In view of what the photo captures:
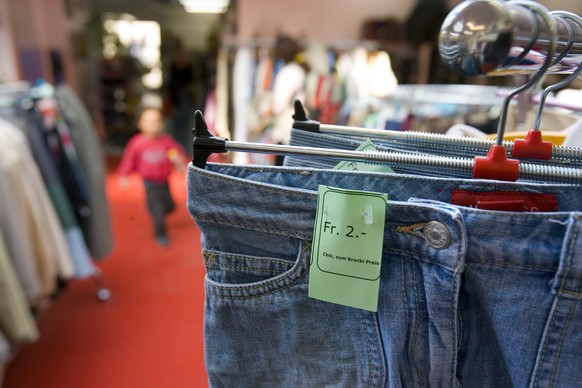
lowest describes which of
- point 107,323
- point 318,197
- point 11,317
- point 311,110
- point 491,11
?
point 107,323

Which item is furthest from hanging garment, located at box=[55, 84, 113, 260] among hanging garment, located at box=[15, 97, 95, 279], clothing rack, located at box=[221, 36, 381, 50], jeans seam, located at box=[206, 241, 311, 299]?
clothing rack, located at box=[221, 36, 381, 50]

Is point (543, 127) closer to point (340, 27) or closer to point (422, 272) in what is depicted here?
point (422, 272)

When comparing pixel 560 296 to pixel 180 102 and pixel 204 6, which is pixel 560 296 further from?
pixel 204 6

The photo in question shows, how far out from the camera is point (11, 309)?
3.95ft

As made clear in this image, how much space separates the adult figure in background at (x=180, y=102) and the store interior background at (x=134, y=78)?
13 cm

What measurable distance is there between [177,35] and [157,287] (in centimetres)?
443

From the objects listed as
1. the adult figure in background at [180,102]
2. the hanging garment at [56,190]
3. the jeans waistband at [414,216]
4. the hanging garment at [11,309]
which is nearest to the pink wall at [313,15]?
the adult figure in background at [180,102]

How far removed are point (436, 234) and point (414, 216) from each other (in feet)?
0.09

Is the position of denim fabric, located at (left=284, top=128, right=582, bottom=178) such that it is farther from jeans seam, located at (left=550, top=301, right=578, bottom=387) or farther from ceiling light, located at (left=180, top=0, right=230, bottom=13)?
ceiling light, located at (left=180, top=0, right=230, bottom=13)

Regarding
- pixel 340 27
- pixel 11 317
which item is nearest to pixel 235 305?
pixel 11 317

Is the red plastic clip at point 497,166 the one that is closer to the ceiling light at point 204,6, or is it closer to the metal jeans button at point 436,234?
the metal jeans button at point 436,234

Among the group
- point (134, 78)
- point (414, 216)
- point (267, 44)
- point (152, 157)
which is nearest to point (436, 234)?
point (414, 216)

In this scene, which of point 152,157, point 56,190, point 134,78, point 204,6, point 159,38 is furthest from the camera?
point 204,6

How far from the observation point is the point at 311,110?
8.79ft
